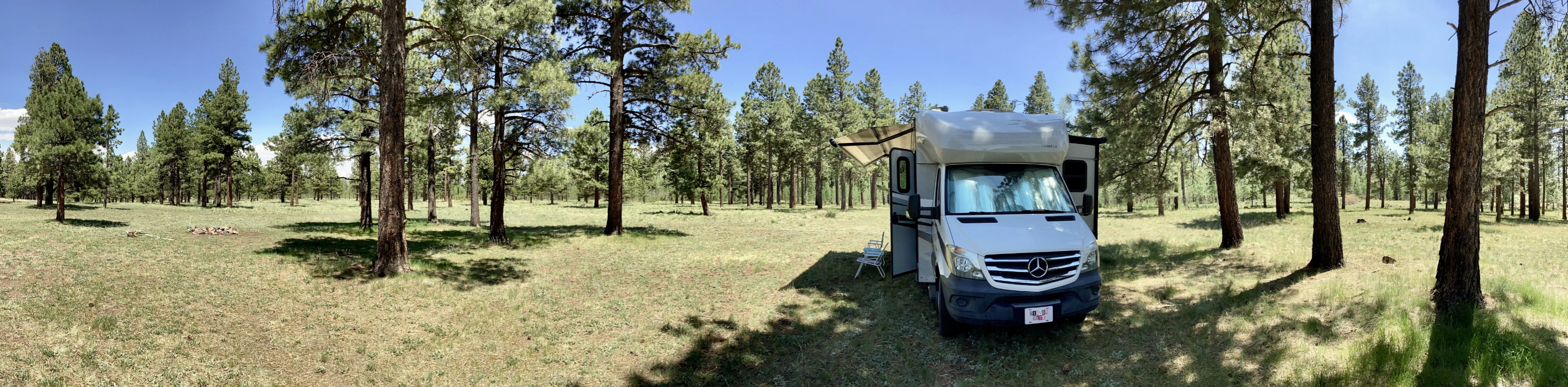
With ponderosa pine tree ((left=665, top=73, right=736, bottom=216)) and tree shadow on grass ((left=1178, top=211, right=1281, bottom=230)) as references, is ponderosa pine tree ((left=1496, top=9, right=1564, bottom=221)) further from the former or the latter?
ponderosa pine tree ((left=665, top=73, right=736, bottom=216))

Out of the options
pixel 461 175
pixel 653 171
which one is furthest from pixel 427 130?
pixel 653 171

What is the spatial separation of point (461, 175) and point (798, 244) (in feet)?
79.6

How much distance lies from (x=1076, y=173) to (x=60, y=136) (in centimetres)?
3189

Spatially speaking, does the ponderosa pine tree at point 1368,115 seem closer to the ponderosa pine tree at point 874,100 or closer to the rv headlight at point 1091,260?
the ponderosa pine tree at point 874,100

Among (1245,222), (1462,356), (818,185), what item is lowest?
(1462,356)

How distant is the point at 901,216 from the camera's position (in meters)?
8.99

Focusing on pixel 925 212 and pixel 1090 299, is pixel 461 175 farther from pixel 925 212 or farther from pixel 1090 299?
pixel 1090 299

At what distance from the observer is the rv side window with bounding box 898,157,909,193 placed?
8.86 meters

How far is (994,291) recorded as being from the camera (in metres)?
5.79

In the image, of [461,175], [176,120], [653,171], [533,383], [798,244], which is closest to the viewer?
[533,383]

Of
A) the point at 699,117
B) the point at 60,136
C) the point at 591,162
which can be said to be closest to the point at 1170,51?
the point at 699,117

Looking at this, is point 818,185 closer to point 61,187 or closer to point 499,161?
point 499,161

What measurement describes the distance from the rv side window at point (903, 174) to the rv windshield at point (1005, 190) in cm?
145

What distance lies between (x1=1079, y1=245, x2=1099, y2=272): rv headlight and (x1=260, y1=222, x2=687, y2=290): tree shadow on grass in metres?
9.08
